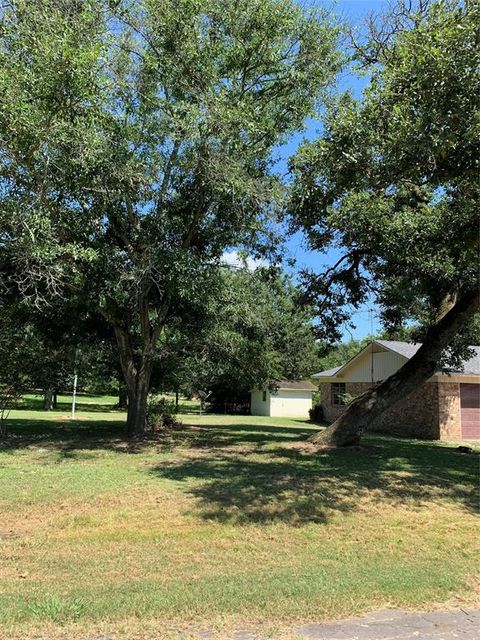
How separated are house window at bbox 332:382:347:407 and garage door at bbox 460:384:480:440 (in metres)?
8.44

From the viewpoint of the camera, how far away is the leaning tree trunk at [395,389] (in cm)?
1418

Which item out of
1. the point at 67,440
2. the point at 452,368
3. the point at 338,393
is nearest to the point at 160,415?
the point at 67,440

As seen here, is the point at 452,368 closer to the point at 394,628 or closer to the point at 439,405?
the point at 439,405

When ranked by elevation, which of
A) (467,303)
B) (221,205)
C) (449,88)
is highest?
(221,205)

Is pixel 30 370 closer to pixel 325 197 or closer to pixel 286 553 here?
pixel 325 197

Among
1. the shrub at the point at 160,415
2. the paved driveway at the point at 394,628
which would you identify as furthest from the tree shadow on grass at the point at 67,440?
the paved driveway at the point at 394,628

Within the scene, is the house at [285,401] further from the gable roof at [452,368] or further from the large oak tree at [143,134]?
the large oak tree at [143,134]

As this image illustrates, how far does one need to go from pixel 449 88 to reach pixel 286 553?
550 cm

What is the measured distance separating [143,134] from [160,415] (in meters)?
10.9

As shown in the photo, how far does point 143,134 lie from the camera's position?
12320mm

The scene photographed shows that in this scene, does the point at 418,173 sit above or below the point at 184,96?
below

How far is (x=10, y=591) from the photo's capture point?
461 cm

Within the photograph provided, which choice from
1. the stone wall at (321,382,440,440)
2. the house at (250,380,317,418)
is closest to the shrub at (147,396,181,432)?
the stone wall at (321,382,440,440)

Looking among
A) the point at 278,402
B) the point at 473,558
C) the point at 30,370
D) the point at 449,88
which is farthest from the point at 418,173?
the point at 278,402
